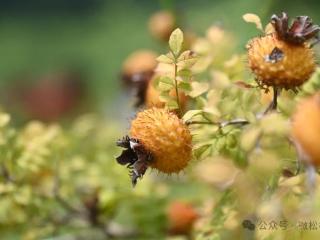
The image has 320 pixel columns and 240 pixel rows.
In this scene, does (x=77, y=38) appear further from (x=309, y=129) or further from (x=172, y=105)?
(x=309, y=129)

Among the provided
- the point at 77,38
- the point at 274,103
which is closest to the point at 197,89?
the point at 274,103

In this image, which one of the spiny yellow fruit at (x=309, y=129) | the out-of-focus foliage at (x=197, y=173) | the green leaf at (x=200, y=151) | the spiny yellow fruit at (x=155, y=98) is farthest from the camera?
the spiny yellow fruit at (x=155, y=98)

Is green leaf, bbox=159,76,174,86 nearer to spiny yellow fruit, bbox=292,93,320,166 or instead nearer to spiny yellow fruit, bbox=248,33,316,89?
spiny yellow fruit, bbox=248,33,316,89

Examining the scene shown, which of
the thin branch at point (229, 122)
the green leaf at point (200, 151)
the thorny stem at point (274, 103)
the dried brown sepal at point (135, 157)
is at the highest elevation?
the thin branch at point (229, 122)

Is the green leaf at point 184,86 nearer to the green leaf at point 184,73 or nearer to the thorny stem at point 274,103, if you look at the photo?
the green leaf at point 184,73

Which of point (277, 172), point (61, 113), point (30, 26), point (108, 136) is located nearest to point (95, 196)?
point (108, 136)

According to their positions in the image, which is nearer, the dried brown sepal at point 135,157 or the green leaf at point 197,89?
the dried brown sepal at point 135,157

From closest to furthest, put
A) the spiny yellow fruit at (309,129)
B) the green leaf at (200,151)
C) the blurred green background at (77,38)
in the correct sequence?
the spiny yellow fruit at (309,129) → the green leaf at (200,151) → the blurred green background at (77,38)

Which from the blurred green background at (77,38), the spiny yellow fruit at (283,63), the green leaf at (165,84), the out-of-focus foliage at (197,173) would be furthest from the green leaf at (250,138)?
the blurred green background at (77,38)

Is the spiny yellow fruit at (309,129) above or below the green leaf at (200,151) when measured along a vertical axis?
below
